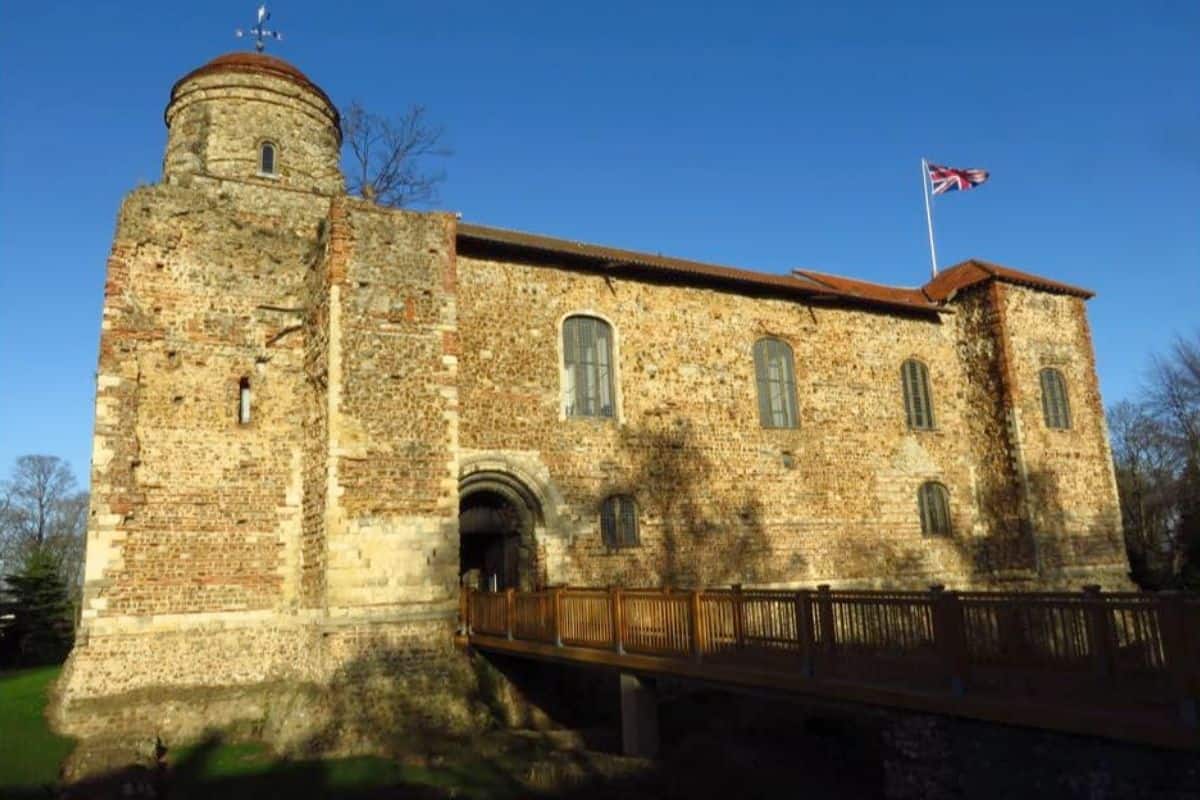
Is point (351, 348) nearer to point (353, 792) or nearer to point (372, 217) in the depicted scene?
point (372, 217)

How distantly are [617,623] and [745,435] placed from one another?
863 cm

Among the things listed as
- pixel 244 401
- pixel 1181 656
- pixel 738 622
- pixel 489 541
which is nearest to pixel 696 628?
pixel 738 622

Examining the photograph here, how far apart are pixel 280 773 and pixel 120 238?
962cm

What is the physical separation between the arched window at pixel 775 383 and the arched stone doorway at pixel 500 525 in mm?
6104

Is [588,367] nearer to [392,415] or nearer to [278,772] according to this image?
[392,415]

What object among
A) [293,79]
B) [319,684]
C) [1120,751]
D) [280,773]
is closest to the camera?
[1120,751]

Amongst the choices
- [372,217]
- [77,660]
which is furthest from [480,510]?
[77,660]

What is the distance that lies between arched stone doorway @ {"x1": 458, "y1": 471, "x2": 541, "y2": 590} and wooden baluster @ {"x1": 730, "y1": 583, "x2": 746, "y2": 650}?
7.14 m

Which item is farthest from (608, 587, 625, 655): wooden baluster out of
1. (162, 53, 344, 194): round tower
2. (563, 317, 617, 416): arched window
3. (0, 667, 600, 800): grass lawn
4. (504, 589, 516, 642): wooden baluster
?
(162, 53, 344, 194): round tower

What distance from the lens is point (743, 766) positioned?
40.8 feet

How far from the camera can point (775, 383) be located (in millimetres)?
20188

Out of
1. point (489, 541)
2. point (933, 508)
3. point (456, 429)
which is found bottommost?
point (489, 541)

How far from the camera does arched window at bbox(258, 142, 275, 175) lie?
18.3m

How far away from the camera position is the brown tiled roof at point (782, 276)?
18.0m
